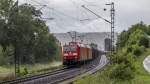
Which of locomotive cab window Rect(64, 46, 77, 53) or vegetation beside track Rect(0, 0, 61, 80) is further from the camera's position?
locomotive cab window Rect(64, 46, 77, 53)

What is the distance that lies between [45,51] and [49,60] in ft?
12.3

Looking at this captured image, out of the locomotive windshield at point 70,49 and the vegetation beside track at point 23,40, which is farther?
the locomotive windshield at point 70,49

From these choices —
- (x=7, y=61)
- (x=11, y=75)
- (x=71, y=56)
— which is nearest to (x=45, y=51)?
(x=7, y=61)

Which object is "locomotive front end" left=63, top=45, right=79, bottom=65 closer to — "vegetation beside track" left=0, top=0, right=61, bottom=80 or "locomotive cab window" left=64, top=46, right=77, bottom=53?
"locomotive cab window" left=64, top=46, right=77, bottom=53

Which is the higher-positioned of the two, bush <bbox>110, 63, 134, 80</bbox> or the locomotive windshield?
the locomotive windshield

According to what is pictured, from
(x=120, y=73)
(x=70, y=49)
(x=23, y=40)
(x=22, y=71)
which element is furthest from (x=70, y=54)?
(x=120, y=73)

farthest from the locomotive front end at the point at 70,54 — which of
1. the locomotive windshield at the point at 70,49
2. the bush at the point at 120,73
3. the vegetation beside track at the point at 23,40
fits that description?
the bush at the point at 120,73

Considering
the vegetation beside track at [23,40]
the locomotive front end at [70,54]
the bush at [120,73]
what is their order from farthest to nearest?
the locomotive front end at [70,54] → the vegetation beside track at [23,40] → the bush at [120,73]

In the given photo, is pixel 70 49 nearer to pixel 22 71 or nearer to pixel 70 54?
pixel 70 54

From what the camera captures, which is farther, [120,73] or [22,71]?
[22,71]

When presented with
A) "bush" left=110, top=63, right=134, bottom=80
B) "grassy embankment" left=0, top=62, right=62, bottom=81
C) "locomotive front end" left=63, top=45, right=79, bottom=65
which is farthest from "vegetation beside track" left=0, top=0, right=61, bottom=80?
"bush" left=110, top=63, right=134, bottom=80

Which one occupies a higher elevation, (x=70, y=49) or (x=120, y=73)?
(x=70, y=49)

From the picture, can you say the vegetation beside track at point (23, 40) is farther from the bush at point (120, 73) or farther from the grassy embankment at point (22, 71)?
the bush at point (120, 73)

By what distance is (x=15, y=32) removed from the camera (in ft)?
197
